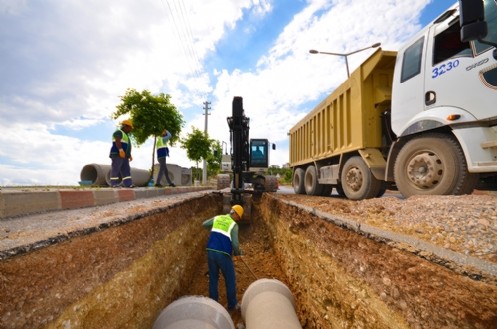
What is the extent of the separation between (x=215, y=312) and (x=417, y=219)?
7.96 feet

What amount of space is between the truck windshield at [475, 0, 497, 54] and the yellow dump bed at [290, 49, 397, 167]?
5.65 feet

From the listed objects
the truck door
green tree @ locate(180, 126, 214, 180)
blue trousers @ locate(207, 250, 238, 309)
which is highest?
green tree @ locate(180, 126, 214, 180)

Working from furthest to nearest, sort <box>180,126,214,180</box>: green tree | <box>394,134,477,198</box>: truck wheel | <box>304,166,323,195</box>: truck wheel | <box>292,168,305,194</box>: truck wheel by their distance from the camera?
<box>180,126,214,180</box>: green tree → <box>292,168,305,194</box>: truck wheel → <box>304,166,323,195</box>: truck wheel → <box>394,134,477,198</box>: truck wheel

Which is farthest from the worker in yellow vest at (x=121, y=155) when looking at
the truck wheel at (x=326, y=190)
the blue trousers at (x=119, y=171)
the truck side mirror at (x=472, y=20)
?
the truck side mirror at (x=472, y=20)

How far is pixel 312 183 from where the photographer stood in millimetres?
9094

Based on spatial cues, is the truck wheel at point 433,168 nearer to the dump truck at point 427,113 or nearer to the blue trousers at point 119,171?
the dump truck at point 427,113

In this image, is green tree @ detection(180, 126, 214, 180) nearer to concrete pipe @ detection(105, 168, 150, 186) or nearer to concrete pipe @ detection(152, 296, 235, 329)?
concrete pipe @ detection(105, 168, 150, 186)

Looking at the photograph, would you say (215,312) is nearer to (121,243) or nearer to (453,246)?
(121,243)

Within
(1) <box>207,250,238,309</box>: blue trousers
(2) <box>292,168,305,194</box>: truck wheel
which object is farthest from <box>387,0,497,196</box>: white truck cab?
(2) <box>292,168,305,194</box>: truck wheel

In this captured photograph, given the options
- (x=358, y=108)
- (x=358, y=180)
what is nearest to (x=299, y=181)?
(x=358, y=180)

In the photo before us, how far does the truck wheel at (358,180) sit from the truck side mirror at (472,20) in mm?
3113

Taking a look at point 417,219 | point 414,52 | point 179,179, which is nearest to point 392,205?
point 417,219

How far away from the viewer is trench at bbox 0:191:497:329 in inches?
64.0

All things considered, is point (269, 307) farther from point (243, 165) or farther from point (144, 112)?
point (144, 112)
